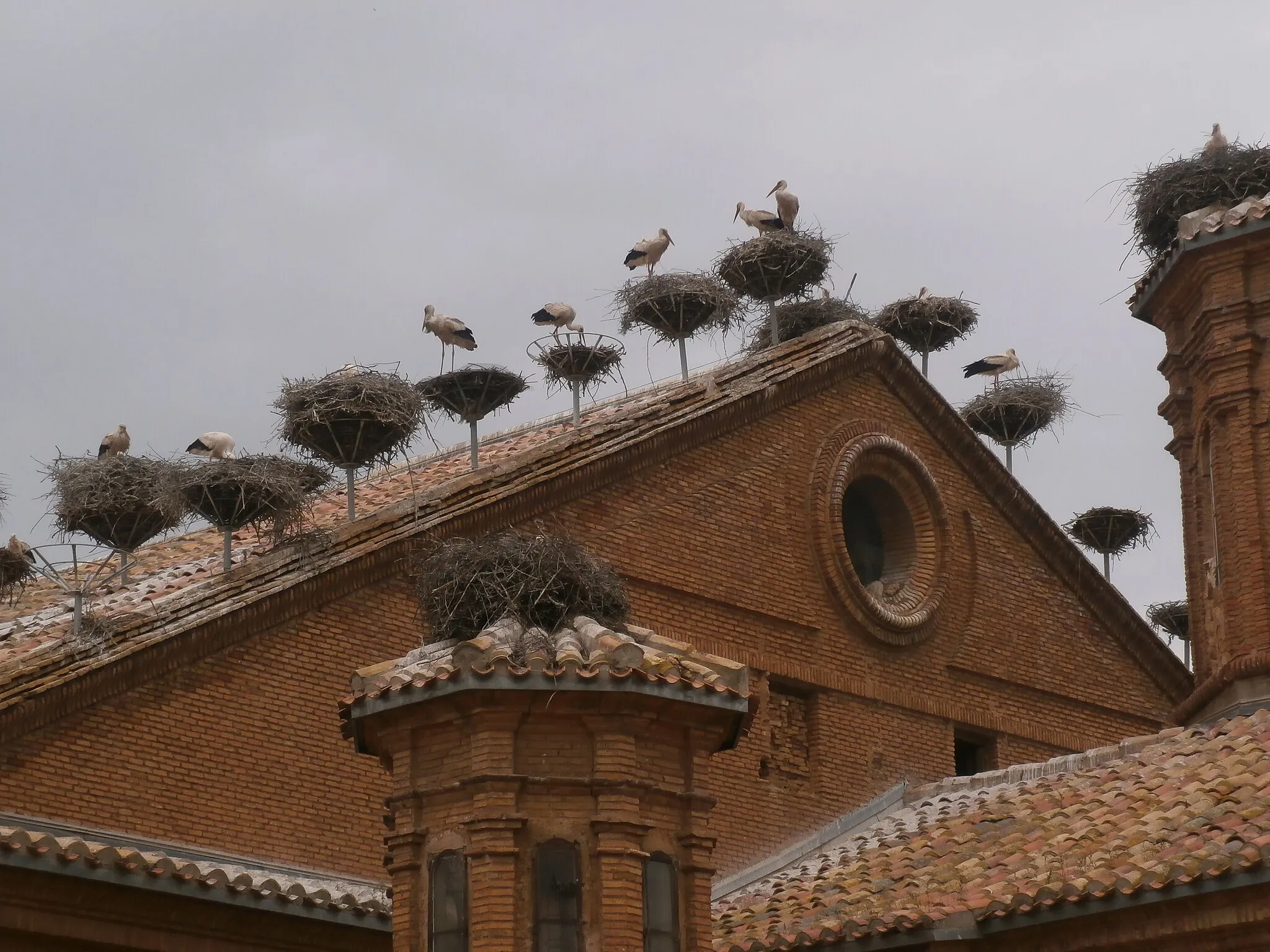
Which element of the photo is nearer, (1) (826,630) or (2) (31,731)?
(2) (31,731)

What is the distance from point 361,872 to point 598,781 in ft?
11.9

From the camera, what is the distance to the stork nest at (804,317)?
22.8m

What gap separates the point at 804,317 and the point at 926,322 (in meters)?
1.51

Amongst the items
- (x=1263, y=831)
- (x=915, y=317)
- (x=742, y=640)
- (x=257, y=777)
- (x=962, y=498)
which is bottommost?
(x=1263, y=831)

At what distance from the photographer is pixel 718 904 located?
16797 millimetres

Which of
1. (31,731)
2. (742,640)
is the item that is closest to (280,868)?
(31,731)

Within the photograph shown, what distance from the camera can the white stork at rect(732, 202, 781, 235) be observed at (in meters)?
22.3

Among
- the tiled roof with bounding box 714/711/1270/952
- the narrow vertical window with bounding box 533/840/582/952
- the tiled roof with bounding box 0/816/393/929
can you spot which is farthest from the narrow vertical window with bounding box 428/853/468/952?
the tiled roof with bounding box 714/711/1270/952

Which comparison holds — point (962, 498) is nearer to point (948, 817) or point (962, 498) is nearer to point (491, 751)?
point (948, 817)

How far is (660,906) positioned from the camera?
12.6m

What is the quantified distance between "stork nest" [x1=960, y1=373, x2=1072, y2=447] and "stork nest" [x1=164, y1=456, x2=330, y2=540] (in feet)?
31.0

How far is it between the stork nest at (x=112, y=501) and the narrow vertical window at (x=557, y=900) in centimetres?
621

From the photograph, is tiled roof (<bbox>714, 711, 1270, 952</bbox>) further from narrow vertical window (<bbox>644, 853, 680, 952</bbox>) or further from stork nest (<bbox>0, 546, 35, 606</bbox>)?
stork nest (<bbox>0, 546, 35, 606</bbox>)

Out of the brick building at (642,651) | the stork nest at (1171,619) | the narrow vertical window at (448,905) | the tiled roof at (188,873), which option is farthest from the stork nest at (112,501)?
the stork nest at (1171,619)
